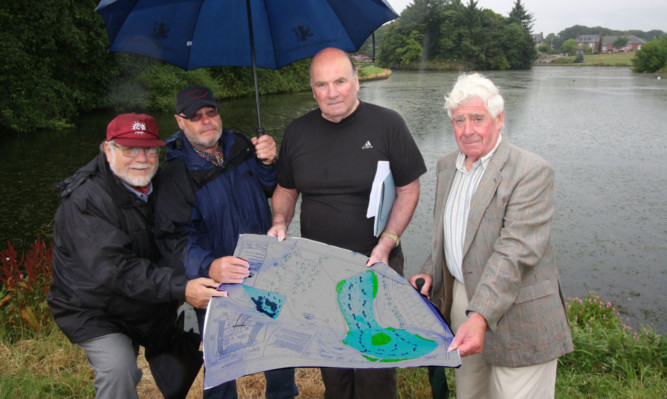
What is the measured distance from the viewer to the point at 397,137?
2518 mm

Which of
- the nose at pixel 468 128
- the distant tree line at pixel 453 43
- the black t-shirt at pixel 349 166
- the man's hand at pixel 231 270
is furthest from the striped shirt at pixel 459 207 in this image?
the distant tree line at pixel 453 43

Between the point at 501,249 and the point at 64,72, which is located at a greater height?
the point at 64,72

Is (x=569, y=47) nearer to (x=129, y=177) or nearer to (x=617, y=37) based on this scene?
(x=617, y=37)

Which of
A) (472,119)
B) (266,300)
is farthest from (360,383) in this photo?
(472,119)

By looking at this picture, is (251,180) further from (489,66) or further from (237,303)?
(489,66)

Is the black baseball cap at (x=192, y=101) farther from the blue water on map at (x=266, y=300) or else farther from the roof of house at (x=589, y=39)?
the roof of house at (x=589, y=39)

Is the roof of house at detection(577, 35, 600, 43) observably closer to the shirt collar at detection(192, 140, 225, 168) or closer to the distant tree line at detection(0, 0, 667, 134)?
the distant tree line at detection(0, 0, 667, 134)

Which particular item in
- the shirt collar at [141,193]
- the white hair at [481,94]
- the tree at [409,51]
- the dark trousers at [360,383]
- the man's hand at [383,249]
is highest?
the tree at [409,51]

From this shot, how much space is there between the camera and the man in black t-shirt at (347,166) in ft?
8.09

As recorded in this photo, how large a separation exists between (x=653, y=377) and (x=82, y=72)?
22802 millimetres

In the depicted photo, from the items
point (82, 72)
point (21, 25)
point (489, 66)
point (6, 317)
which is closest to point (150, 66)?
point (82, 72)

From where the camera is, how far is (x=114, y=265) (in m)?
2.22

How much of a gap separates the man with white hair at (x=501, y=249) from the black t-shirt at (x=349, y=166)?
0.41 metres

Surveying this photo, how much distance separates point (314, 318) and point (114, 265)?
40.8 inches
